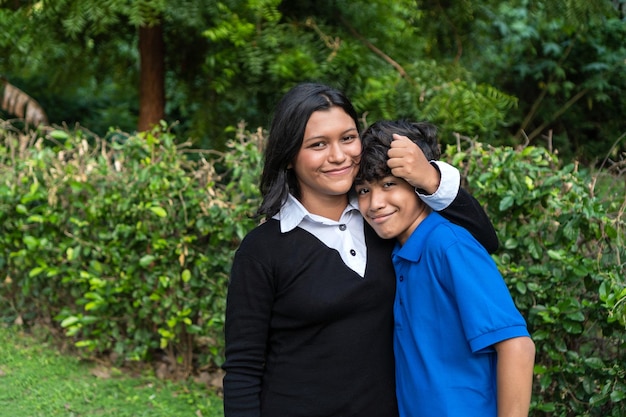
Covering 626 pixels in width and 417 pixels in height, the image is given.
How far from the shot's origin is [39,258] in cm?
375

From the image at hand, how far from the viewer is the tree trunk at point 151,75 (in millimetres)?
5000

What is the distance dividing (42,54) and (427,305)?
395 centimetres

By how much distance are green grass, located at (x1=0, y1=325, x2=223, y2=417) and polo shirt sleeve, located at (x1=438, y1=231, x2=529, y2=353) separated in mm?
2148

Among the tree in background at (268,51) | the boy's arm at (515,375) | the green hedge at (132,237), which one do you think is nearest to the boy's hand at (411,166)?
the boy's arm at (515,375)

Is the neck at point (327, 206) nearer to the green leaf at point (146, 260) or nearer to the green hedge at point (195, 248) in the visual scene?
the green hedge at point (195, 248)

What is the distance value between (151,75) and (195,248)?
2219 millimetres

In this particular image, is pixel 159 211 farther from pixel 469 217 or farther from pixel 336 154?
pixel 469 217

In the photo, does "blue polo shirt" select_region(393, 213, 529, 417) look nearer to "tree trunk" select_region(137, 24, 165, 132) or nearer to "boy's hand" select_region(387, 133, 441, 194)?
"boy's hand" select_region(387, 133, 441, 194)

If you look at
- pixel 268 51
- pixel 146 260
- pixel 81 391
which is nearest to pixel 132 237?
pixel 146 260

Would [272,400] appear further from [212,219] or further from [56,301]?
[56,301]

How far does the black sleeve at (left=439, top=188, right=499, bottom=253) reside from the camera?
1.80m

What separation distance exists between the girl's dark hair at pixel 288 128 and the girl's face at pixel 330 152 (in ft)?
0.06

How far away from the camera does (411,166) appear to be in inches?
67.0

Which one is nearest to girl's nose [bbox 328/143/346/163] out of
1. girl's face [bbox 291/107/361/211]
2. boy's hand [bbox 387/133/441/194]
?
girl's face [bbox 291/107/361/211]
